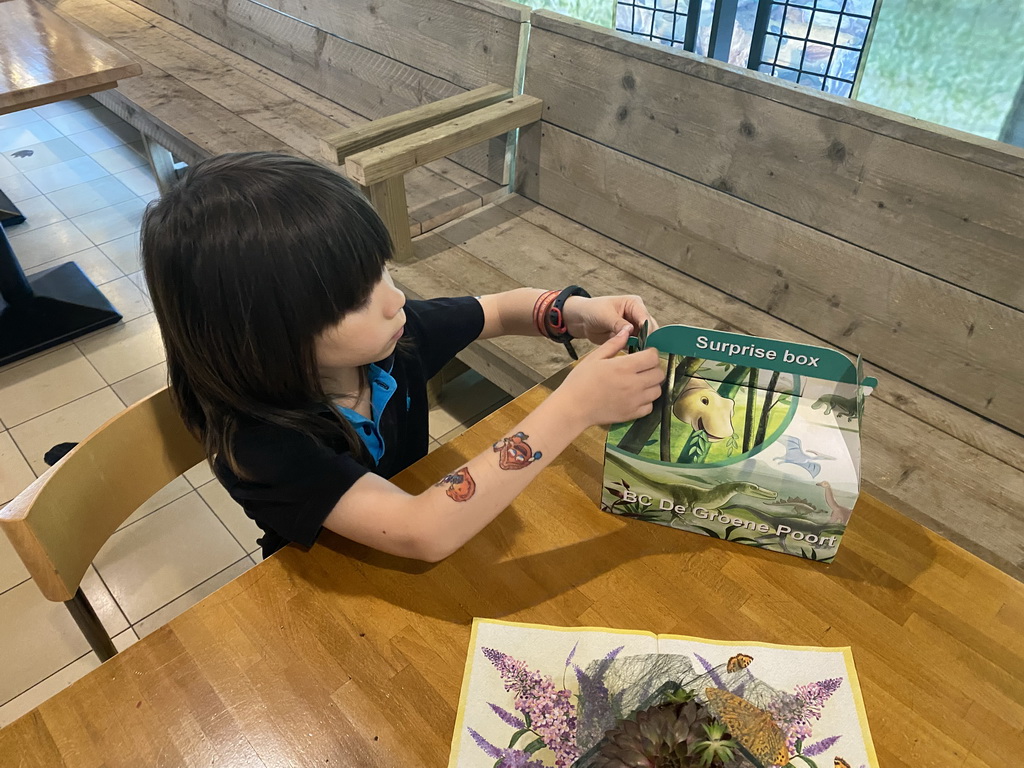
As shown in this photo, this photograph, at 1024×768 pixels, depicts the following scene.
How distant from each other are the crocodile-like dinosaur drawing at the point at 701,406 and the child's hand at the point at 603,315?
199mm

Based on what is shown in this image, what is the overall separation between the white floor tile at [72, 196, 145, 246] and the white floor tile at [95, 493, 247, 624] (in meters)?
1.60

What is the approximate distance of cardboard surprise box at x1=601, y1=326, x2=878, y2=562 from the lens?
0.73 metres

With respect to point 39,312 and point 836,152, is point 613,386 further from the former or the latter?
point 39,312

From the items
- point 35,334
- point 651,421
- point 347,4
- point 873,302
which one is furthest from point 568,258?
point 35,334

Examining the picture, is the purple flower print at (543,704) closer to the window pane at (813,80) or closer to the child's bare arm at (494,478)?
the child's bare arm at (494,478)

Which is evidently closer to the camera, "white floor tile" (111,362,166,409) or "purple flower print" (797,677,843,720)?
"purple flower print" (797,677,843,720)

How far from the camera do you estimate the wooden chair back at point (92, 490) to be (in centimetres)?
73

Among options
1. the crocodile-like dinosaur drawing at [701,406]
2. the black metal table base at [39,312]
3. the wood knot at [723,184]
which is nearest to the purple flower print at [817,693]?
the crocodile-like dinosaur drawing at [701,406]

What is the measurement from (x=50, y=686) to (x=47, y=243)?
2080mm

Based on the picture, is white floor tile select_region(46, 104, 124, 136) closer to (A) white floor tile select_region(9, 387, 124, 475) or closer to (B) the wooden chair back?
(A) white floor tile select_region(9, 387, 124, 475)

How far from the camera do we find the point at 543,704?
67 centimetres

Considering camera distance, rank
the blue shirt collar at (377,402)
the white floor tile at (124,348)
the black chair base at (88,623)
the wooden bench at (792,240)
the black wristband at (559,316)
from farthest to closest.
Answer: the white floor tile at (124,348), the wooden bench at (792,240), the black wristband at (559,316), the blue shirt collar at (377,402), the black chair base at (88,623)

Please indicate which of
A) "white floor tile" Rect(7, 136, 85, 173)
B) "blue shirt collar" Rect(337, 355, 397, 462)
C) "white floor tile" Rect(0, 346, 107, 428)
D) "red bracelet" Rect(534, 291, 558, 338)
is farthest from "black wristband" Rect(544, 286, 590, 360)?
"white floor tile" Rect(7, 136, 85, 173)

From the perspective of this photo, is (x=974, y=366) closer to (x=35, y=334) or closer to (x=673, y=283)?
(x=673, y=283)
